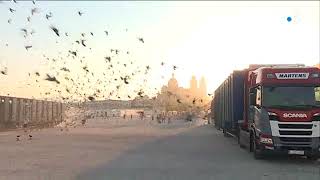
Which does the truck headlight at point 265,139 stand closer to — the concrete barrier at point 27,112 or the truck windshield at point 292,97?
the truck windshield at point 292,97

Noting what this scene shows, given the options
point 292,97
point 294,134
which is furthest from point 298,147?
point 292,97

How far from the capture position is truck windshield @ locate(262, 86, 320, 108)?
18850 millimetres

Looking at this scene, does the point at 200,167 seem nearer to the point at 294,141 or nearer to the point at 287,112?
the point at 294,141

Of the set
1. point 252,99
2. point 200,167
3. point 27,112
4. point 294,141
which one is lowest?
point 200,167

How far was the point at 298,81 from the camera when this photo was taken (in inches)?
755

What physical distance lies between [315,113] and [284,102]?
112 cm

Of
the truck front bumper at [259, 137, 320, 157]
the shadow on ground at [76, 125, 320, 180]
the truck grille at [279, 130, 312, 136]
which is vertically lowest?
the shadow on ground at [76, 125, 320, 180]

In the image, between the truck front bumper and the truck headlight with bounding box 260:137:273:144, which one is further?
the truck headlight with bounding box 260:137:273:144

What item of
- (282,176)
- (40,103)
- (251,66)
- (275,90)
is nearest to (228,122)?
(251,66)

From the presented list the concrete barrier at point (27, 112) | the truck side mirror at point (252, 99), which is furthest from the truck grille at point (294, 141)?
the concrete barrier at point (27, 112)

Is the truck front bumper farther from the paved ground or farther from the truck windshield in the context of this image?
the truck windshield

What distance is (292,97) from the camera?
19.1m

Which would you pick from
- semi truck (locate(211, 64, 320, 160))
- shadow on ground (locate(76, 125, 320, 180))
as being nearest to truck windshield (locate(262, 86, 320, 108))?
semi truck (locate(211, 64, 320, 160))

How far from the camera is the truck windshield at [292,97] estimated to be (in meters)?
18.9
